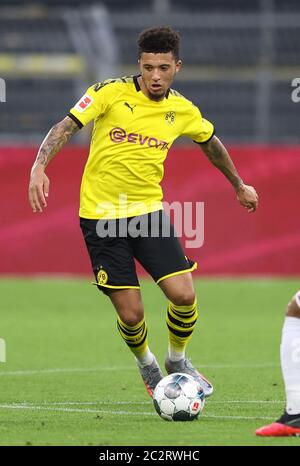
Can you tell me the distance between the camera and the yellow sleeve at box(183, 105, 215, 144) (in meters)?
8.48

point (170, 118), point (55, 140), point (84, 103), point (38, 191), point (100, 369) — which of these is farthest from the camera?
point (100, 369)

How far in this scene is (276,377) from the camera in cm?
992

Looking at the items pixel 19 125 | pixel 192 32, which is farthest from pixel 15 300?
pixel 192 32

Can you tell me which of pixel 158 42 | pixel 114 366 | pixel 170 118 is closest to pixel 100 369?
pixel 114 366

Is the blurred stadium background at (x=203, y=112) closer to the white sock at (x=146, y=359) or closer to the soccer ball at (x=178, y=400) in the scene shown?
the white sock at (x=146, y=359)

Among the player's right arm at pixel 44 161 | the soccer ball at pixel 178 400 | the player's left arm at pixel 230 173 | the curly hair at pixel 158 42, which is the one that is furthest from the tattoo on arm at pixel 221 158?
the soccer ball at pixel 178 400

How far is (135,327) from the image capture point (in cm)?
818

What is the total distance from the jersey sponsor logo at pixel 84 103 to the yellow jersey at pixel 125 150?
84 millimetres

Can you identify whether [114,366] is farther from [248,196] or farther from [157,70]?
[157,70]

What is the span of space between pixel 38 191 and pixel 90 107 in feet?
3.01

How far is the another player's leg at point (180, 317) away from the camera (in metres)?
8.06

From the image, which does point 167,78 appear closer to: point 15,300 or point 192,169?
point 15,300

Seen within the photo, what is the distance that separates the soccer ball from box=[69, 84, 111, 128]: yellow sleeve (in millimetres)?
1894

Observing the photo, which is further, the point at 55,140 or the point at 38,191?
the point at 55,140
